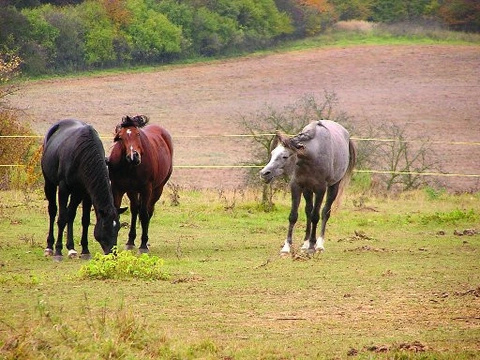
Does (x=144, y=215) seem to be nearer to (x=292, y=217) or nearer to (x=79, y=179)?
(x=79, y=179)

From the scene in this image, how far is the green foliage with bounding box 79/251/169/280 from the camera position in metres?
11.0

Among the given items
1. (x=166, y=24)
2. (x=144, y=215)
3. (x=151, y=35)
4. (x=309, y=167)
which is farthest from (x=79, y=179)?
(x=166, y=24)

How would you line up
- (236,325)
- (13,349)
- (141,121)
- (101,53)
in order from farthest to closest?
(101,53) < (141,121) < (236,325) < (13,349)

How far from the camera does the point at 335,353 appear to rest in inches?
307

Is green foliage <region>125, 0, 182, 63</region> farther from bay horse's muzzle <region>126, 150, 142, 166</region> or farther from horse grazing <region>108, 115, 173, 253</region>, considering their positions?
bay horse's muzzle <region>126, 150, 142, 166</region>

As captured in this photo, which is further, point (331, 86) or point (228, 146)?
point (331, 86)

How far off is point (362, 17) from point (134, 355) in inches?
2238

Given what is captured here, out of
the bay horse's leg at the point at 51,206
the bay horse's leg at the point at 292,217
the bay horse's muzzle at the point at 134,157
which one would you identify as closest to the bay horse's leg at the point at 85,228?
the bay horse's leg at the point at 51,206

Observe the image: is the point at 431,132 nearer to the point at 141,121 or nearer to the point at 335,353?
the point at 141,121

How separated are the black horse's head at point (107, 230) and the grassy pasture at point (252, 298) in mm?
488

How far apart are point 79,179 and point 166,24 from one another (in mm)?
37232

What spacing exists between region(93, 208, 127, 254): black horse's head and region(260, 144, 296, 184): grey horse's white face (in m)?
2.30

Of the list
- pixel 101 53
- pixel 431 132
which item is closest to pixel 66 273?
pixel 431 132

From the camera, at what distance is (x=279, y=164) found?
13859 mm
